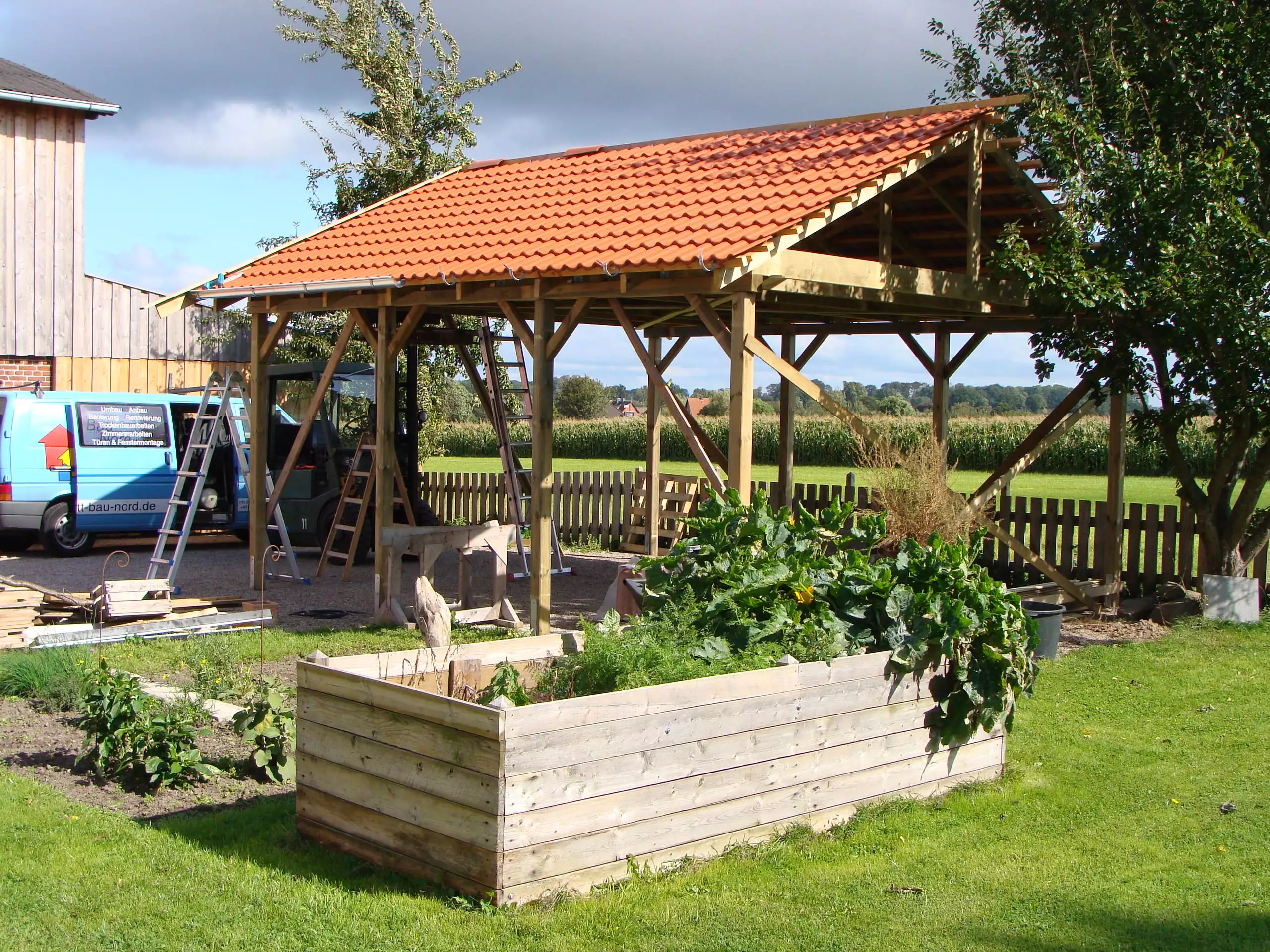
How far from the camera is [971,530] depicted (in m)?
11.3

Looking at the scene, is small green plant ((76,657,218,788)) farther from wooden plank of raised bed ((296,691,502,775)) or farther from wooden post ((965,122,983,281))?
wooden post ((965,122,983,281))

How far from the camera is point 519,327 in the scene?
35.3 feet

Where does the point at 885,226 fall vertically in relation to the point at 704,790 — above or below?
above

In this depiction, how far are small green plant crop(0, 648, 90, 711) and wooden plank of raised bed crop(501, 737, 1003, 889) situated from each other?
4381 mm

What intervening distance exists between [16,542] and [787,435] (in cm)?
1092

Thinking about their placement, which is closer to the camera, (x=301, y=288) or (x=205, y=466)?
(x=301, y=288)

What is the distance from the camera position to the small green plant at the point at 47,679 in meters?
7.89

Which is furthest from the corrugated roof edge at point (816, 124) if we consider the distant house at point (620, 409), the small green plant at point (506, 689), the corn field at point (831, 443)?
the distant house at point (620, 409)

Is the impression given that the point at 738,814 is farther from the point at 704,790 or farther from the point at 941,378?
the point at 941,378

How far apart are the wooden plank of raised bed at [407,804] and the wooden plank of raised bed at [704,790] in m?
0.12

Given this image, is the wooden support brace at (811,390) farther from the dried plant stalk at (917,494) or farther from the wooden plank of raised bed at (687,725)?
the wooden plank of raised bed at (687,725)

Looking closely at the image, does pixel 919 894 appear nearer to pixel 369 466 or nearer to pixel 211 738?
pixel 211 738

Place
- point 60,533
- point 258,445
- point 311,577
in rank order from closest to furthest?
point 258,445 → point 311,577 → point 60,533

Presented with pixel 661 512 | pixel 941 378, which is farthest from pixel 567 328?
pixel 661 512
